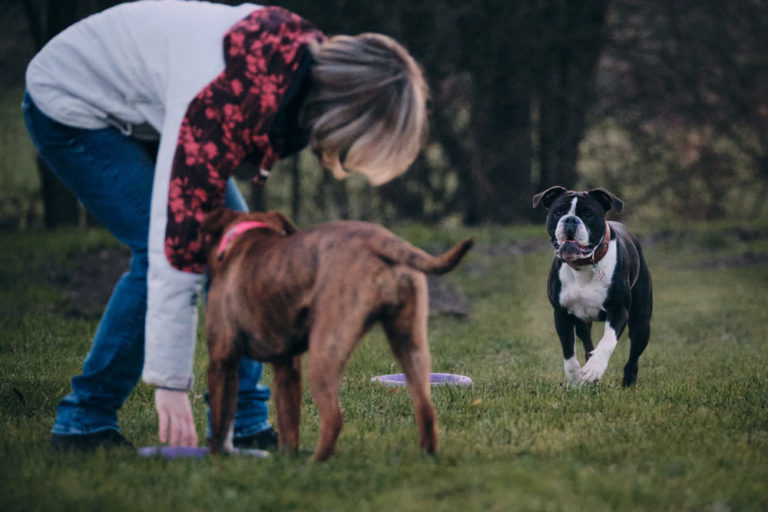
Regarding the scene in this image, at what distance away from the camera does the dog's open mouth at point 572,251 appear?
5441 millimetres

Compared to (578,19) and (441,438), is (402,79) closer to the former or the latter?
(441,438)

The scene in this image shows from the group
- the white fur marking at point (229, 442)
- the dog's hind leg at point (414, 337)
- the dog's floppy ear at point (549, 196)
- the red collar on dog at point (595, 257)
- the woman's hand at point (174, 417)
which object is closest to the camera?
the dog's hind leg at point (414, 337)

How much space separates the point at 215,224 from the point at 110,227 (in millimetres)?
570

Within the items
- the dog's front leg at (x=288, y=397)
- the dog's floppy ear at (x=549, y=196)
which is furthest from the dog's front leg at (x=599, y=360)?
the dog's front leg at (x=288, y=397)

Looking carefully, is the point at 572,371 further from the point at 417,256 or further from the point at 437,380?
the point at 417,256

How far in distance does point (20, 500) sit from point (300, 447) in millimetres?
1175

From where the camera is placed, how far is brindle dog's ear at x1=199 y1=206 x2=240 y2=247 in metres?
3.48

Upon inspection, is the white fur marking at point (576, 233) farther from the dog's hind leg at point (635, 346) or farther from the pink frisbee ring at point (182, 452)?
the pink frisbee ring at point (182, 452)

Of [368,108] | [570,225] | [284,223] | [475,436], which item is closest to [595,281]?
[570,225]

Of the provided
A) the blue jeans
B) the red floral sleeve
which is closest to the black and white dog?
the blue jeans

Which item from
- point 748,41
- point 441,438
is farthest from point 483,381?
point 748,41

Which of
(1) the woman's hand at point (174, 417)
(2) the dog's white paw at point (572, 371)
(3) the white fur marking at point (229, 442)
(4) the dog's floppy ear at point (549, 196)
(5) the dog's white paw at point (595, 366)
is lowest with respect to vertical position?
(2) the dog's white paw at point (572, 371)

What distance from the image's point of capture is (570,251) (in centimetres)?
546

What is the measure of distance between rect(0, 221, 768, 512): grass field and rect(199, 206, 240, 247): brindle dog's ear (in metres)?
0.84
